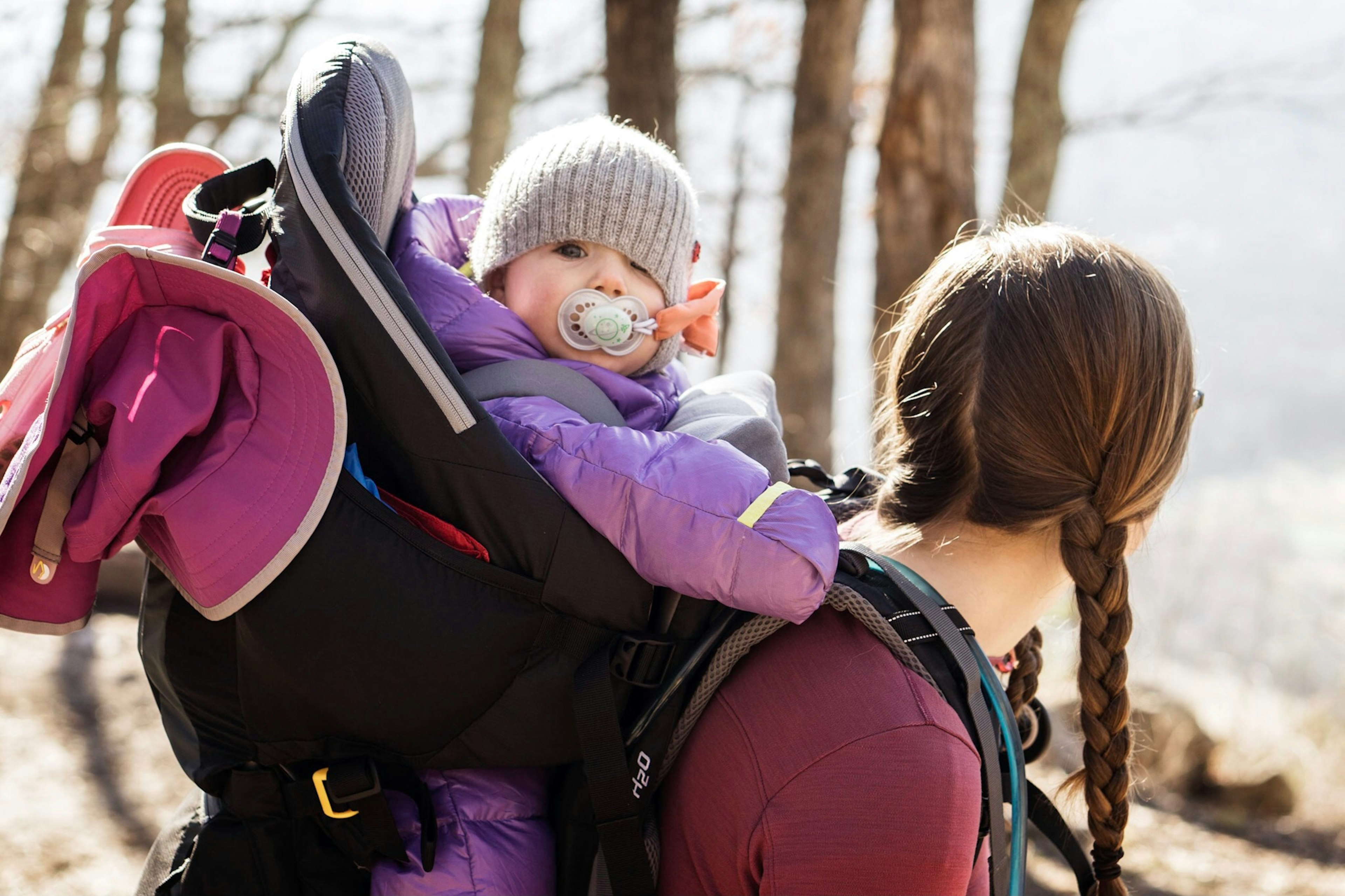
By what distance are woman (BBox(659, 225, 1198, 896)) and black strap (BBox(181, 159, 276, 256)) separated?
0.88 meters

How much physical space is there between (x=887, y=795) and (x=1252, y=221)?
65.1 feet

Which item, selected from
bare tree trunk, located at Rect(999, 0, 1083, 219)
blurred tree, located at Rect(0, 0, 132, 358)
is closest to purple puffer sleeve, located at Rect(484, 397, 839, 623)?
bare tree trunk, located at Rect(999, 0, 1083, 219)

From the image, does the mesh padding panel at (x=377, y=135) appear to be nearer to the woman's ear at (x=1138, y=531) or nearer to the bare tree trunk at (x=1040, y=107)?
the woman's ear at (x=1138, y=531)

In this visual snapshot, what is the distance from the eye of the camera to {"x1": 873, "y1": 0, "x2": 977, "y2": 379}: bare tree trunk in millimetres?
3912

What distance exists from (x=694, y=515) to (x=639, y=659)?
0.65 feet

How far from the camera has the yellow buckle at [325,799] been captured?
4.32 ft

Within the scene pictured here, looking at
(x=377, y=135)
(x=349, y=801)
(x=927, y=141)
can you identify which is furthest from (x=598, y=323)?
(x=927, y=141)

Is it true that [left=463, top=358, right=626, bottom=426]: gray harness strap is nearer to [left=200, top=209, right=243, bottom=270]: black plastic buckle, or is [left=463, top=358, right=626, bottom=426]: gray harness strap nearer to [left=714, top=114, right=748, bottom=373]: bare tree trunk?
[left=200, top=209, right=243, bottom=270]: black plastic buckle

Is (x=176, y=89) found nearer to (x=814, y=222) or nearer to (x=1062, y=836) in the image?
(x=814, y=222)

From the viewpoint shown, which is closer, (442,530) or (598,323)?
(442,530)

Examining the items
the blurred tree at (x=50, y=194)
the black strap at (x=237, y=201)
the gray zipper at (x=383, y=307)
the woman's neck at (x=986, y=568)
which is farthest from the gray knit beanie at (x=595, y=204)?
the blurred tree at (x=50, y=194)

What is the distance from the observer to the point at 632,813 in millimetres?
1283

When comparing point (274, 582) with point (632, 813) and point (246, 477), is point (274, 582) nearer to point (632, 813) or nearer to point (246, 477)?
point (246, 477)

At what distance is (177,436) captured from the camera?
3.80 feet
